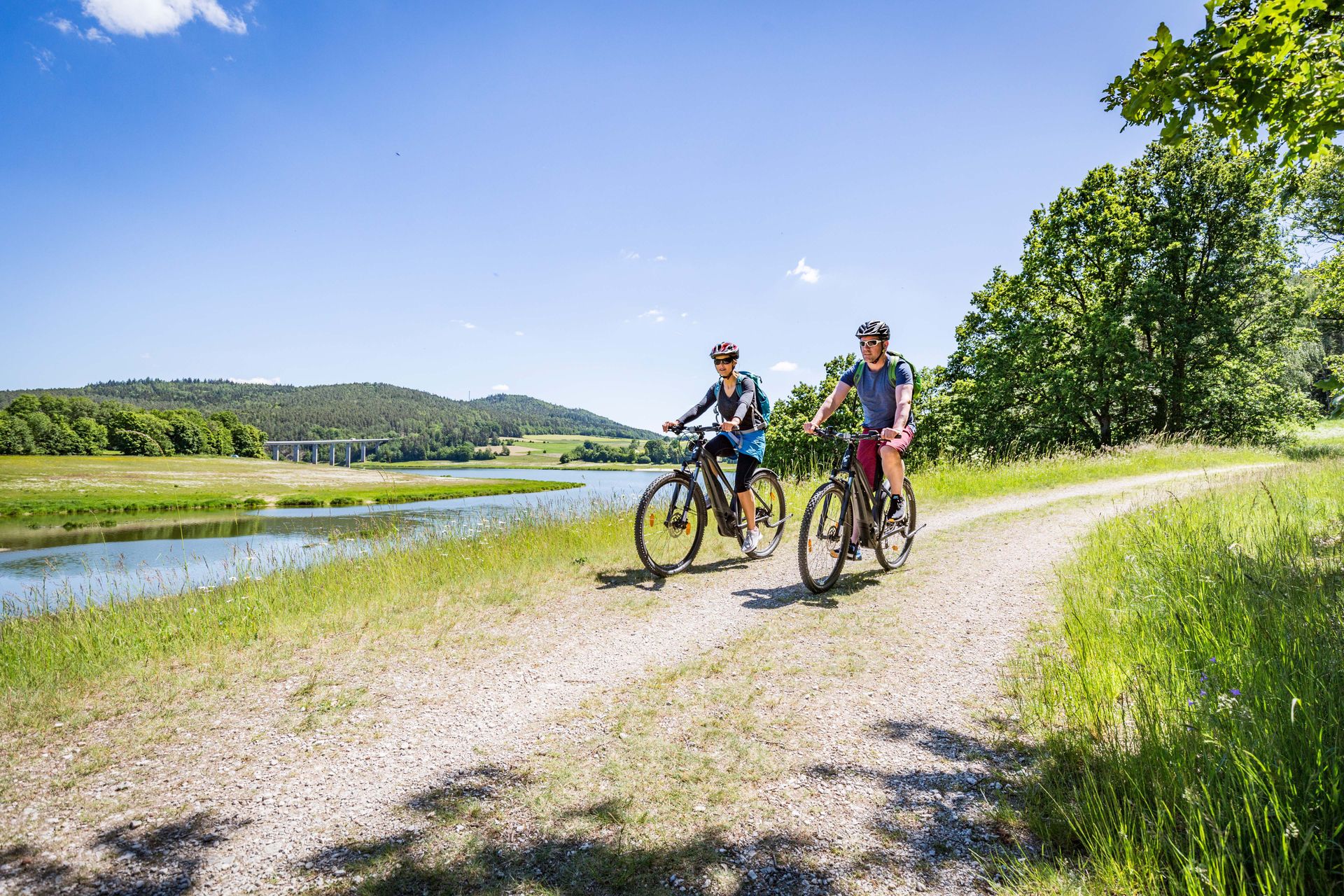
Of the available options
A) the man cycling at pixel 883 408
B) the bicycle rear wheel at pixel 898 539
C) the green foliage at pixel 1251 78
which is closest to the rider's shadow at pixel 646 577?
the bicycle rear wheel at pixel 898 539

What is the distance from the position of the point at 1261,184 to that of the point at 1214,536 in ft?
91.6

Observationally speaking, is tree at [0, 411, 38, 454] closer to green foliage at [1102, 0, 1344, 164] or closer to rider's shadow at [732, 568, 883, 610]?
rider's shadow at [732, 568, 883, 610]

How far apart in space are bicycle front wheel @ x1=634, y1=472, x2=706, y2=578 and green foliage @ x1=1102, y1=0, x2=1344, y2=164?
16.8 ft

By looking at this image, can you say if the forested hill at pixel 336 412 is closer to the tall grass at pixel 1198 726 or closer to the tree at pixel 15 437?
the tree at pixel 15 437

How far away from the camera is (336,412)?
15700 centimetres

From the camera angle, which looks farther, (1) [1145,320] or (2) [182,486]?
(2) [182,486]

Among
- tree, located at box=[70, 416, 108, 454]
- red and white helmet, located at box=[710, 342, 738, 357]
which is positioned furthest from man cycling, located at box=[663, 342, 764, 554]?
tree, located at box=[70, 416, 108, 454]

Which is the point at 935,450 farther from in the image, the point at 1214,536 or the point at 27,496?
the point at 27,496

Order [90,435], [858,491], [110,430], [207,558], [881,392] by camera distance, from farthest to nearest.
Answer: [110,430], [90,435], [207,558], [881,392], [858,491]

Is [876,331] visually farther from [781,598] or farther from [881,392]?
[781,598]

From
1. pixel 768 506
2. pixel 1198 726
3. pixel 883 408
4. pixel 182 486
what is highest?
pixel 883 408

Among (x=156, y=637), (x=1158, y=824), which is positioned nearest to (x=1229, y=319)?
(x=1158, y=824)

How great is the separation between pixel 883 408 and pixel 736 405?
179 centimetres

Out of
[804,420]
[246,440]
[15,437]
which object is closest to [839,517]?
[804,420]
